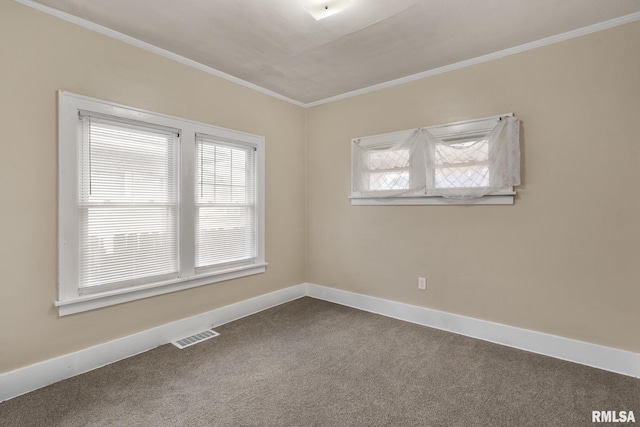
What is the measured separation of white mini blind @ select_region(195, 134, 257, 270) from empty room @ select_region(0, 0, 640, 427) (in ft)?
0.09

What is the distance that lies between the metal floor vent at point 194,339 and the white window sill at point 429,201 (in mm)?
2134

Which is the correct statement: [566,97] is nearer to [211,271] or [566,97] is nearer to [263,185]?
[263,185]

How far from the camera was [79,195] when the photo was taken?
2301mm

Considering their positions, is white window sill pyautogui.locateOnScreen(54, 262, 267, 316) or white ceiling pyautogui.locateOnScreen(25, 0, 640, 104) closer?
white ceiling pyautogui.locateOnScreen(25, 0, 640, 104)

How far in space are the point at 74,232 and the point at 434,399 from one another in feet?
9.24

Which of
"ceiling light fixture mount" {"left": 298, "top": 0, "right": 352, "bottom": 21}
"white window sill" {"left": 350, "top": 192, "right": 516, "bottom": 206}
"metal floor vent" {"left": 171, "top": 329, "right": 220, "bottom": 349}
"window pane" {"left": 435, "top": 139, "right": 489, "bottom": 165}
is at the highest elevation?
"ceiling light fixture mount" {"left": 298, "top": 0, "right": 352, "bottom": 21}

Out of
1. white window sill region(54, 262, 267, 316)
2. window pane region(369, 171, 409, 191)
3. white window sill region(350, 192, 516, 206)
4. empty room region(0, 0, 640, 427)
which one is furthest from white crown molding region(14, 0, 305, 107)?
white window sill region(54, 262, 267, 316)

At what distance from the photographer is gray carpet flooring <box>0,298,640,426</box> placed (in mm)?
1820

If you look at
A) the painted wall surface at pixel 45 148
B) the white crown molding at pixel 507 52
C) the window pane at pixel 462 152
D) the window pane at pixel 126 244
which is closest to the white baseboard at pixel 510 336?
the window pane at pixel 462 152

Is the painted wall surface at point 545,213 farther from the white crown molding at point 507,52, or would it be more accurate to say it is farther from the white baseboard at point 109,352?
the white baseboard at point 109,352

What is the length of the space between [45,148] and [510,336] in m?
4.04

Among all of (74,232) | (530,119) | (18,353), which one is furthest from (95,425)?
(530,119)

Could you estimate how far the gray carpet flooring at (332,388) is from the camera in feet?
5.97

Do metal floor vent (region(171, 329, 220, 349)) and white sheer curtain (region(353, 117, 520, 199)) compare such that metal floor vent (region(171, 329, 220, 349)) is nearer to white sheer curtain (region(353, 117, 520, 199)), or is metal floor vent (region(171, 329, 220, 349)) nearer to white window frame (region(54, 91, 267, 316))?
white window frame (region(54, 91, 267, 316))
